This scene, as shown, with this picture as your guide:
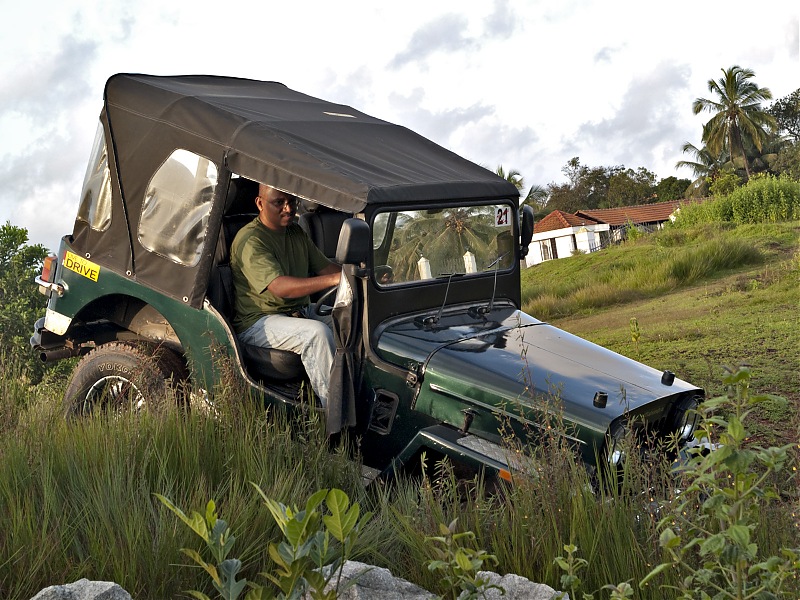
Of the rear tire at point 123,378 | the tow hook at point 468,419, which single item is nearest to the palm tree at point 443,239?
the tow hook at point 468,419

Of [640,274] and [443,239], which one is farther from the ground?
[443,239]

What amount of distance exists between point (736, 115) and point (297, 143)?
59803mm

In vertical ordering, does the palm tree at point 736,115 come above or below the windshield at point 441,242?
above

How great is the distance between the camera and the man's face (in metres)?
6.43

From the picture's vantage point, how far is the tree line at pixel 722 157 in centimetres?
5994

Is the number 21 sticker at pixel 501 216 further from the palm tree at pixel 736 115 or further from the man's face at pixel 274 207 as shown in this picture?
the palm tree at pixel 736 115

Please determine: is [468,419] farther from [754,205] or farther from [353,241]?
[754,205]

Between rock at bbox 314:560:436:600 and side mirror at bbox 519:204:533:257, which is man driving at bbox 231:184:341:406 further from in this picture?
rock at bbox 314:560:436:600

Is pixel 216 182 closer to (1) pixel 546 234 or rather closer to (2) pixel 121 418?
(2) pixel 121 418

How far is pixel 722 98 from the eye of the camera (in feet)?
200

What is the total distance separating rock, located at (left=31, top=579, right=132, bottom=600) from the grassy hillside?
2.70m

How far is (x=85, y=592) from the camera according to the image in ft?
10.6

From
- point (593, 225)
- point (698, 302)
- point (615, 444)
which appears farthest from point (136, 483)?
point (593, 225)

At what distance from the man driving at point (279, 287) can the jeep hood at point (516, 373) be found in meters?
0.43
